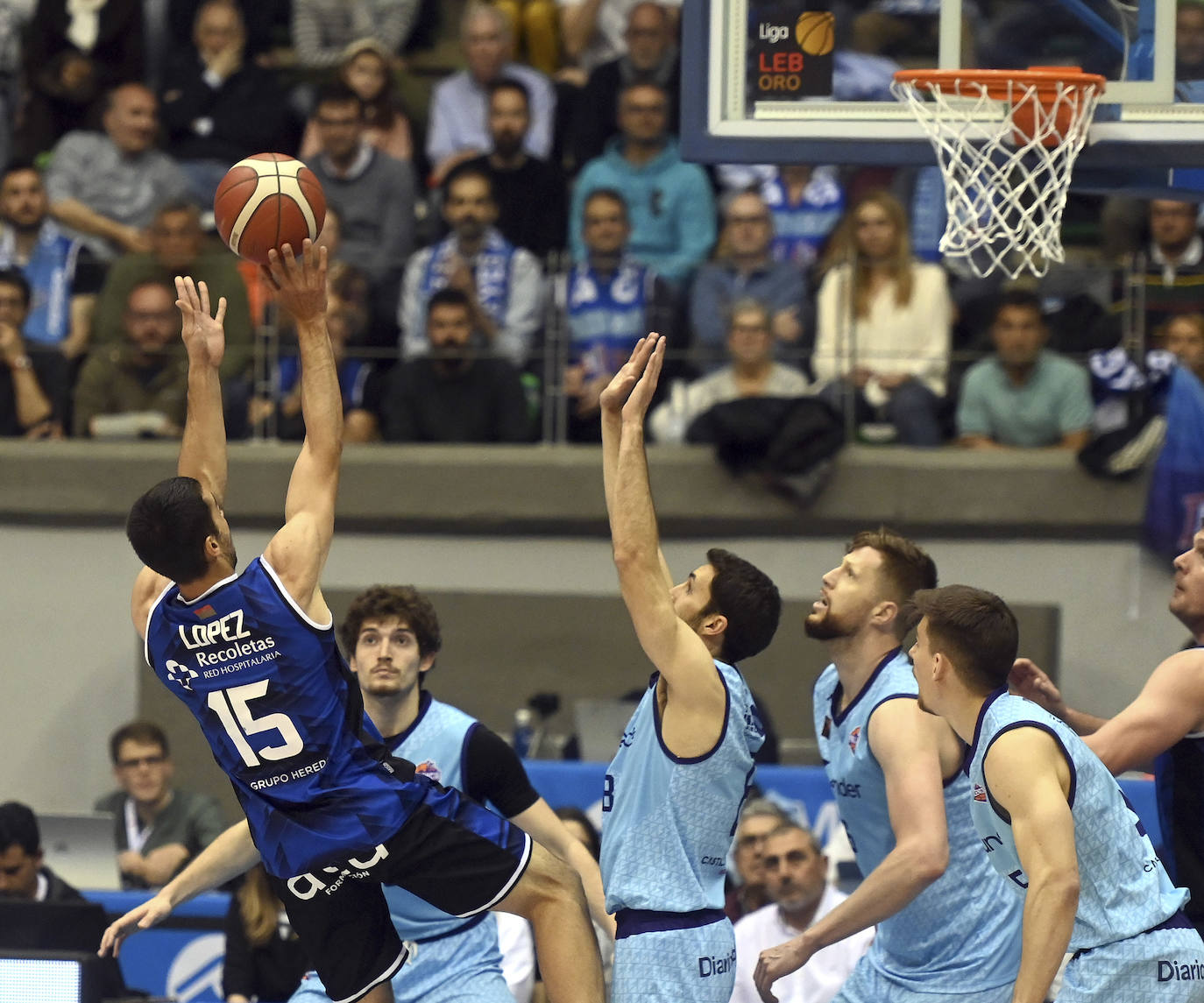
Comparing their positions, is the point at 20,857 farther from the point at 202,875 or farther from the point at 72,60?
the point at 72,60

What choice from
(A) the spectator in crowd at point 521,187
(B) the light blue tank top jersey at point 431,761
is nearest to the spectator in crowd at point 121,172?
(A) the spectator in crowd at point 521,187

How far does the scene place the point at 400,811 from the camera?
17.1ft

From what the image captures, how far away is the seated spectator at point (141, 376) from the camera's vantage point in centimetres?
1118

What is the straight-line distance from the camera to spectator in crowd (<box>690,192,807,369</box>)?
1059 centimetres

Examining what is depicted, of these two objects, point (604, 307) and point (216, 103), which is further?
point (216, 103)

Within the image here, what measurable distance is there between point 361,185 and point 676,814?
7.22m

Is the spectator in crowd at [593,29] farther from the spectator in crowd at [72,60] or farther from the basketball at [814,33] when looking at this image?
the basketball at [814,33]

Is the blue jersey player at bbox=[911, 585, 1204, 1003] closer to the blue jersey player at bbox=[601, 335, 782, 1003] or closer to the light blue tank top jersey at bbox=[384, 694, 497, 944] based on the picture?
the blue jersey player at bbox=[601, 335, 782, 1003]

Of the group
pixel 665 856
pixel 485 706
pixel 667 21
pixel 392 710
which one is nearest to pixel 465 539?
pixel 485 706

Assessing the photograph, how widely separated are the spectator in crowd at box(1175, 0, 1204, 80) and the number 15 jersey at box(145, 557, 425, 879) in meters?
3.65

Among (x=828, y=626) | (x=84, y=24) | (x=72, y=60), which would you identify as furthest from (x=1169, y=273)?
(x=84, y=24)

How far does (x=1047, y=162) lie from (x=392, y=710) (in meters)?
2.89

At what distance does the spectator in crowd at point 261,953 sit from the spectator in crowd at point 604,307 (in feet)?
13.2

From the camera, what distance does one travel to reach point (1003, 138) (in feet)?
20.9
